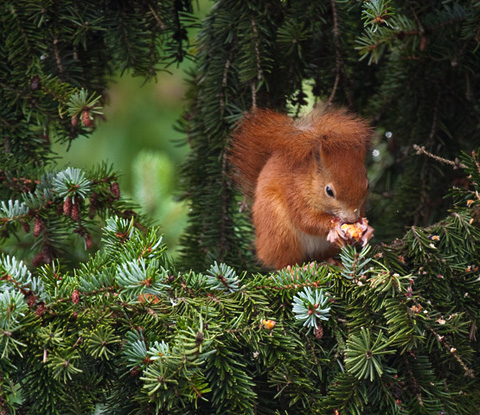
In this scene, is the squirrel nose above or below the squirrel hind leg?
above

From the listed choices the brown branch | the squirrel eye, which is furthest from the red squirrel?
the brown branch

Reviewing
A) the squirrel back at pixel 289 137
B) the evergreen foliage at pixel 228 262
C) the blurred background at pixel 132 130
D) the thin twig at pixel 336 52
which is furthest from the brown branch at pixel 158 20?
the blurred background at pixel 132 130

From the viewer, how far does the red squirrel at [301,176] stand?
172 cm

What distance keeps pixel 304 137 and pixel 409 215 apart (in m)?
0.41

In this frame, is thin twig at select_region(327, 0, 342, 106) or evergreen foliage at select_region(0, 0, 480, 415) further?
thin twig at select_region(327, 0, 342, 106)

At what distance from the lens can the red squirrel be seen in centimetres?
172

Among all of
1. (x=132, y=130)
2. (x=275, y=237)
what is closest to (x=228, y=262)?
(x=275, y=237)

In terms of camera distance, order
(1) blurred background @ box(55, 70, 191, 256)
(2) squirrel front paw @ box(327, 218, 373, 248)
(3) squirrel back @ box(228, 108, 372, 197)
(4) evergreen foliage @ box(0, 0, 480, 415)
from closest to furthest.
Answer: (4) evergreen foliage @ box(0, 0, 480, 415) < (2) squirrel front paw @ box(327, 218, 373, 248) < (3) squirrel back @ box(228, 108, 372, 197) < (1) blurred background @ box(55, 70, 191, 256)

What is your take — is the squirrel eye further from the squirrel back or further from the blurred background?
the blurred background

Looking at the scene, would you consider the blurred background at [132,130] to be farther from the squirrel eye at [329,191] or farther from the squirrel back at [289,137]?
the squirrel eye at [329,191]

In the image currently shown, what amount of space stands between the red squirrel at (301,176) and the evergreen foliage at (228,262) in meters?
0.08

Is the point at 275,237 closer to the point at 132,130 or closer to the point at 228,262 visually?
the point at 228,262

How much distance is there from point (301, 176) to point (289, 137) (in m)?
0.11

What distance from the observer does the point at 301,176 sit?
180cm
